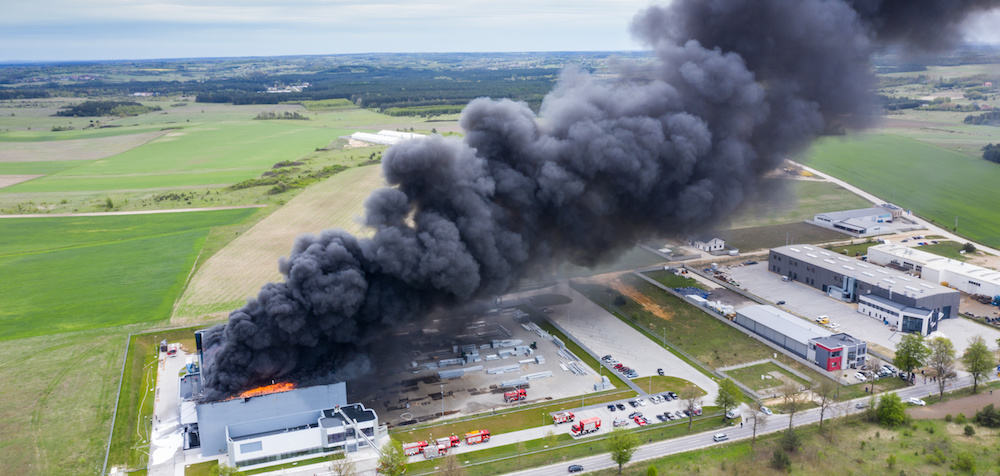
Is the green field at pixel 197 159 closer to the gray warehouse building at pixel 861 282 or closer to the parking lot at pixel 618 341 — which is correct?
the parking lot at pixel 618 341

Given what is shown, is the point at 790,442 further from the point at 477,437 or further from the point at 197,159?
the point at 197,159

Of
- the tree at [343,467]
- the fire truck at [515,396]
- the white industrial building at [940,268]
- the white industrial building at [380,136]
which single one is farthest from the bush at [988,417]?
the white industrial building at [380,136]

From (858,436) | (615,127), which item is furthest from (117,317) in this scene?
(858,436)

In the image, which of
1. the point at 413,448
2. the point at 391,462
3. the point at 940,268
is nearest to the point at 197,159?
the point at 413,448

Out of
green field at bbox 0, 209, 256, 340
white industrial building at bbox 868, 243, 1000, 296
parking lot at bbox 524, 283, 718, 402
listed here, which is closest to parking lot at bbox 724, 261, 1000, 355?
white industrial building at bbox 868, 243, 1000, 296

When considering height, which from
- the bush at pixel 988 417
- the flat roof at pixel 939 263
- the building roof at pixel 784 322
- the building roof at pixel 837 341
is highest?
the flat roof at pixel 939 263

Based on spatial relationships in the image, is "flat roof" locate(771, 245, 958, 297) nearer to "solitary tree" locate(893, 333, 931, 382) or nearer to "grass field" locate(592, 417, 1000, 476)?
"solitary tree" locate(893, 333, 931, 382)

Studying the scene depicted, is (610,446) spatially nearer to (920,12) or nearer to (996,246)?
(920,12)
